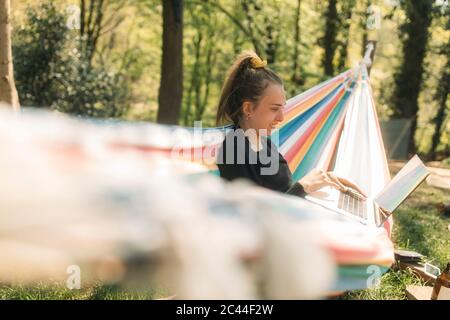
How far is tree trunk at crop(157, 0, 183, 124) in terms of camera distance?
5.45 m

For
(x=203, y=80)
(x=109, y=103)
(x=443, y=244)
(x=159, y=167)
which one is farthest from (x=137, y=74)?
(x=159, y=167)

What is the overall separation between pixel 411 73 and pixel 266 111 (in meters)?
7.31

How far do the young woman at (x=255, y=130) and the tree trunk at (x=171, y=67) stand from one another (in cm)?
362

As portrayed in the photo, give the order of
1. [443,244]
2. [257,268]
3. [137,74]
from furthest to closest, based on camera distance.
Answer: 1. [137,74]
2. [443,244]
3. [257,268]

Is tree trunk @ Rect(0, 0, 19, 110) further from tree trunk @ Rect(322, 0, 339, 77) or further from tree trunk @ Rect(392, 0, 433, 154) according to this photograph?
tree trunk @ Rect(322, 0, 339, 77)

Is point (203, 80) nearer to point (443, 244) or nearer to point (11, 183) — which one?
point (443, 244)

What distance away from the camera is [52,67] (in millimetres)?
6504

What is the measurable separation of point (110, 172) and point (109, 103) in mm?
6445

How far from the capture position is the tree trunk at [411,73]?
834 centimetres

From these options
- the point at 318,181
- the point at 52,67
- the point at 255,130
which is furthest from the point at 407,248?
the point at 52,67

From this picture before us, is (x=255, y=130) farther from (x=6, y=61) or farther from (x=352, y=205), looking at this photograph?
(x=6, y=61)

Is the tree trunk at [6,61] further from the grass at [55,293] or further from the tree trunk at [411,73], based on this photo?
the tree trunk at [411,73]

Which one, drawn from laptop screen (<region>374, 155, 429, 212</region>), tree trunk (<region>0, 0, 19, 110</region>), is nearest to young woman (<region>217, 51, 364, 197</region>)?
laptop screen (<region>374, 155, 429, 212</region>)

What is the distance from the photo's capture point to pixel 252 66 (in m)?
1.93
